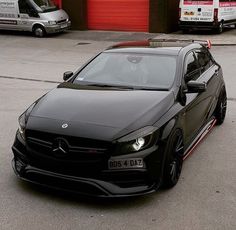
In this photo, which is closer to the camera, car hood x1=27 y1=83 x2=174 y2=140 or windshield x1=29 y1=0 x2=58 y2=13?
car hood x1=27 y1=83 x2=174 y2=140

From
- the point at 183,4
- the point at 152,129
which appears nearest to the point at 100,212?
the point at 152,129

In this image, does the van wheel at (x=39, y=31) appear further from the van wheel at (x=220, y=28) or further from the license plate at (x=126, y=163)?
the license plate at (x=126, y=163)

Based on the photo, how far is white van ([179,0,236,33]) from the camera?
64.0ft

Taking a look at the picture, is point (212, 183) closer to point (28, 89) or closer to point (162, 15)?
point (28, 89)

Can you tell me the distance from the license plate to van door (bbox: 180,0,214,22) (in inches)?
632

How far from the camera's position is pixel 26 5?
20.2 meters

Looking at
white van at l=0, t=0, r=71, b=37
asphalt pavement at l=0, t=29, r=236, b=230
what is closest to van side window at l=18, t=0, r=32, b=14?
white van at l=0, t=0, r=71, b=37

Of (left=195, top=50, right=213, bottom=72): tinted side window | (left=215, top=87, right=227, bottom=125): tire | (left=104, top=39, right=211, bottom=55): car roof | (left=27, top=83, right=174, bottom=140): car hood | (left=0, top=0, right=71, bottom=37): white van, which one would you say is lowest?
(left=0, top=0, right=71, bottom=37): white van

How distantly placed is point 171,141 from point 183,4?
52.3 feet

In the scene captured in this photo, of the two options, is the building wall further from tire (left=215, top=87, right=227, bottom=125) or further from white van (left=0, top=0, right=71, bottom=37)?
tire (left=215, top=87, right=227, bottom=125)

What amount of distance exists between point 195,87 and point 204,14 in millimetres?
14683

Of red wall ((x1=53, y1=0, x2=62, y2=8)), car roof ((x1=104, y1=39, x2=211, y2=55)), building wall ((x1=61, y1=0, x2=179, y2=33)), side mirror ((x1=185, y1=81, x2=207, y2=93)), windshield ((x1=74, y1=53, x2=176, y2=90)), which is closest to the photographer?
side mirror ((x1=185, y1=81, x2=207, y2=93))

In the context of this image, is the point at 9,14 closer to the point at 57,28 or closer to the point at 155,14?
the point at 57,28

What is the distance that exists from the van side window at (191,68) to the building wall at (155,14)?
1484 cm
